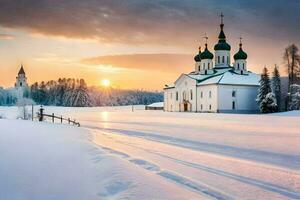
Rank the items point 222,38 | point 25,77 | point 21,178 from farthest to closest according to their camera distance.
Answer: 1. point 25,77
2. point 222,38
3. point 21,178

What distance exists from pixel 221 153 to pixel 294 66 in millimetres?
68298

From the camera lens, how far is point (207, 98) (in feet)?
274

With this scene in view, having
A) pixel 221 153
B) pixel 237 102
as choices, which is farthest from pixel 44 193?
pixel 237 102

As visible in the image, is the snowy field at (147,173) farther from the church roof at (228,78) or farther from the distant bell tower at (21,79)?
the distant bell tower at (21,79)

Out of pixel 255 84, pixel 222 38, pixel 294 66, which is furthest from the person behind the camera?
pixel 222 38

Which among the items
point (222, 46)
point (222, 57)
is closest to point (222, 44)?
point (222, 46)

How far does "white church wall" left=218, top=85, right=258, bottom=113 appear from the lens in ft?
263

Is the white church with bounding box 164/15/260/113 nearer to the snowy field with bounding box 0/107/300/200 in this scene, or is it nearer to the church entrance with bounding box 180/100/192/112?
the church entrance with bounding box 180/100/192/112

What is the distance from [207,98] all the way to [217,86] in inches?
173

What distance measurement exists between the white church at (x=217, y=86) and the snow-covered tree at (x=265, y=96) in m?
5.85

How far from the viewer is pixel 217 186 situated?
8.09 metres

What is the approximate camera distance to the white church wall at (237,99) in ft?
263

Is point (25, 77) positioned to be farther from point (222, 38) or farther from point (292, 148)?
point (292, 148)

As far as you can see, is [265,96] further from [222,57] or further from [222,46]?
[222,46]
